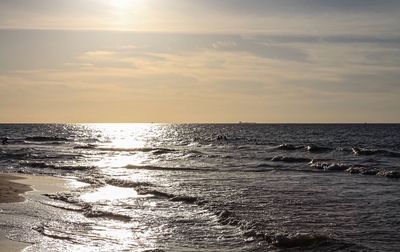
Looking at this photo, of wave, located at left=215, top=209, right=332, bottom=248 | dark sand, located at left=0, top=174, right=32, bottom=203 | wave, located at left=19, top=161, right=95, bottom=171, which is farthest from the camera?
wave, located at left=19, top=161, right=95, bottom=171

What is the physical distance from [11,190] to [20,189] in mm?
796

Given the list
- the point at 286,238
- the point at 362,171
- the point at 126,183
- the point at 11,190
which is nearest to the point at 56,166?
the point at 126,183

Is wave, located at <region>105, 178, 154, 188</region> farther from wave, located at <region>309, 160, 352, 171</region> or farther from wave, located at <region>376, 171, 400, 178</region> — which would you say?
wave, located at <region>309, 160, 352, 171</region>

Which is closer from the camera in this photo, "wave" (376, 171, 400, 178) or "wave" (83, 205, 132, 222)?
"wave" (83, 205, 132, 222)

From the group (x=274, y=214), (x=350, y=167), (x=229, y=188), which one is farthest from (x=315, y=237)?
(x=350, y=167)

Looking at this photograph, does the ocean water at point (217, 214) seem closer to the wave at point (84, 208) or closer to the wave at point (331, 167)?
the wave at point (84, 208)

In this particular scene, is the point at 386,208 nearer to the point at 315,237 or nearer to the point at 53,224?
the point at 315,237

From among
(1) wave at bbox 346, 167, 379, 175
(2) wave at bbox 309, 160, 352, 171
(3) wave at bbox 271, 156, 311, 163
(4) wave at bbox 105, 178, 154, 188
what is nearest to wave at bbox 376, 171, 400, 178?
(1) wave at bbox 346, 167, 379, 175

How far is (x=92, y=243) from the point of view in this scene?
13547 millimetres

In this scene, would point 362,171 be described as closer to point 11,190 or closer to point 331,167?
point 331,167

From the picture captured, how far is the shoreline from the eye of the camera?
12.8m

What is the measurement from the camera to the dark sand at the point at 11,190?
20897mm

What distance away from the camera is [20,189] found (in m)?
24.5

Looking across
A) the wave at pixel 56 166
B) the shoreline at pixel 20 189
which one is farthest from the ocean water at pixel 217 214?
the wave at pixel 56 166
